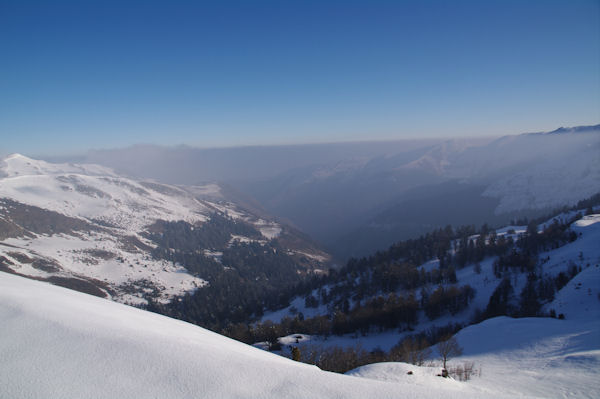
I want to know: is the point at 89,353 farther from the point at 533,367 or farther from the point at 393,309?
the point at 393,309

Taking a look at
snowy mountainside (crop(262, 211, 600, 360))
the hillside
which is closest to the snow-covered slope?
the hillside

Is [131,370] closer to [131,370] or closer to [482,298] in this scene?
[131,370]

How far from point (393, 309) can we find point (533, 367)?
4789cm

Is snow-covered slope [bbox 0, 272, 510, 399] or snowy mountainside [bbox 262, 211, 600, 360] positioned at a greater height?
snow-covered slope [bbox 0, 272, 510, 399]

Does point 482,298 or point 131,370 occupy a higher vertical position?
point 131,370

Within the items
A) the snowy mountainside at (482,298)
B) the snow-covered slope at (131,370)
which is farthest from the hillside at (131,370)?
the snowy mountainside at (482,298)

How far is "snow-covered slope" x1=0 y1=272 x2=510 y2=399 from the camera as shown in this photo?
7.81 m

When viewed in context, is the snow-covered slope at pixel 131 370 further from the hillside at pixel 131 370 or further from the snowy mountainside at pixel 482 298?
the snowy mountainside at pixel 482 298

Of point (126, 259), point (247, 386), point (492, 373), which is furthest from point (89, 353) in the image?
point (126, 259)

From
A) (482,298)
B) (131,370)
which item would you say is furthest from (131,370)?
(482,298)

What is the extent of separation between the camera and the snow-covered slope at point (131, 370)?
781 centimetres

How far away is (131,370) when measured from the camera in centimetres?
877

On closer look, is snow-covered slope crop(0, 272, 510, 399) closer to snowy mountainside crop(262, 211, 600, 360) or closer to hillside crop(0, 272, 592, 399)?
hillside crop(0, 272, 592, 399)

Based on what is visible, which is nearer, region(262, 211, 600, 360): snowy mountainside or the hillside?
the hillside
